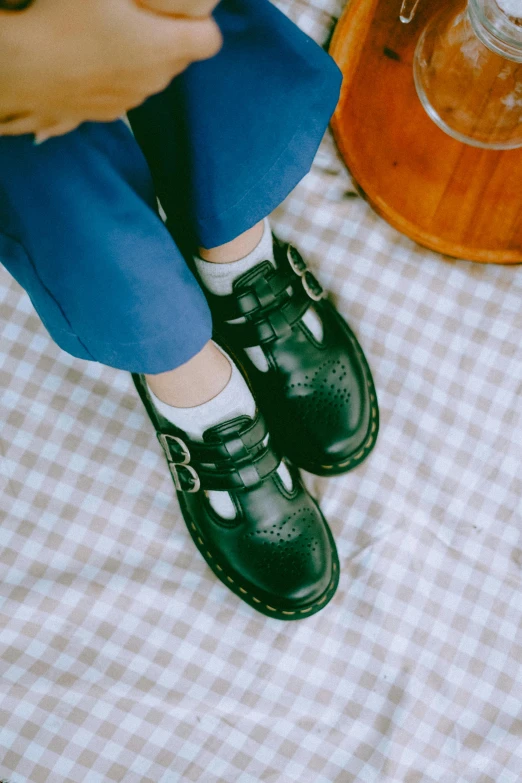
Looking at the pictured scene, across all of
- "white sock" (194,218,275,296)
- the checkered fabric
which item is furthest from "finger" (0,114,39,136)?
the checkered fabric

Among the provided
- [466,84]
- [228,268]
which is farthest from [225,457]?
[466,84]

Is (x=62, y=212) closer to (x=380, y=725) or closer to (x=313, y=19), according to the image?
(x=313, y=19)

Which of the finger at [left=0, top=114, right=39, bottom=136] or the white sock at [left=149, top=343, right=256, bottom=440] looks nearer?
the finger at [left=0, top=114, right=39, bottom=136]

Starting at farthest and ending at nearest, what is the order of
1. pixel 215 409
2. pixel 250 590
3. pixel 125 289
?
→ pixel 250 590 < pixel 215 409 < pixel 125 289

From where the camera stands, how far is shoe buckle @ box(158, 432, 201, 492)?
47 cm

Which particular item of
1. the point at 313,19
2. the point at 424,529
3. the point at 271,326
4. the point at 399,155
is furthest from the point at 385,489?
the point at 313,19

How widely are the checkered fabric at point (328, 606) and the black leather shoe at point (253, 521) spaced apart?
4 centimetres

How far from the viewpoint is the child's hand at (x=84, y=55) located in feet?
0.51

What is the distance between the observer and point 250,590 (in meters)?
0.54

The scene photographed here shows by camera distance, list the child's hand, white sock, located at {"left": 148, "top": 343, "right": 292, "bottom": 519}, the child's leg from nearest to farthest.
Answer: the child's hand → the child's leg → white sock, located at {"left": 148, "top": 343, "right": 292, "bottom": 519}

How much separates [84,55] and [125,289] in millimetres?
142

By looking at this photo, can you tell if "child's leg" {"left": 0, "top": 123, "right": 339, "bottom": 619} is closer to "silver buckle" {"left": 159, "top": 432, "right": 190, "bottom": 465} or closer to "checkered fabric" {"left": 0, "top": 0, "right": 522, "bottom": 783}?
"silver buckle" {"left": 159, "top": 432, "right": 190, "bottom": 465}

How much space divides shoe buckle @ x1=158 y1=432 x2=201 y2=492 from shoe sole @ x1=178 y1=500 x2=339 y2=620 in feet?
0.21

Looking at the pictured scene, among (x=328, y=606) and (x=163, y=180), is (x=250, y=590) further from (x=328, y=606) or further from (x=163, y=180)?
(x=163, y=180)
